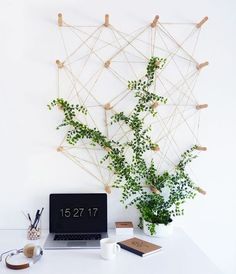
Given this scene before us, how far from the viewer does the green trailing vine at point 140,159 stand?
5.19 feet

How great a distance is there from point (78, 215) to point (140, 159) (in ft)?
1.42

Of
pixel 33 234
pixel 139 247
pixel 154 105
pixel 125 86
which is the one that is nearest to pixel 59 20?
pixel 125 86

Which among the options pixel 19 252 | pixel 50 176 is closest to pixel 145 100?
pixel 50 176

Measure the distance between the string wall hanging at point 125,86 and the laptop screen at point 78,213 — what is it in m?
0.11

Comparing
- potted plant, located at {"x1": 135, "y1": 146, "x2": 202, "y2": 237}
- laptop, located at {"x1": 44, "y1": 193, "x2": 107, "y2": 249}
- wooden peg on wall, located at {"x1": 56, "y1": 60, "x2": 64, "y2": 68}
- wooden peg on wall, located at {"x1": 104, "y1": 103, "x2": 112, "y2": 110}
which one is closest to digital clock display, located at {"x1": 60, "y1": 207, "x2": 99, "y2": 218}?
laptop, located at {"x1": 44, "y1": 193, "x2": 107, "y2": 249}

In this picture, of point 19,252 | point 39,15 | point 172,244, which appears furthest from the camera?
point 39,15

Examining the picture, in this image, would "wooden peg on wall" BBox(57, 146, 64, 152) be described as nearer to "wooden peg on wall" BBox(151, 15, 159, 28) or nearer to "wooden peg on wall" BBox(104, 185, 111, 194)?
"wooden peg on wall" BBox(104, 185, 111, 194)

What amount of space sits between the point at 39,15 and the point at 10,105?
1.64 feet

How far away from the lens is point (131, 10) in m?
1.65

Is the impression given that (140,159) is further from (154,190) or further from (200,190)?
(200,190)

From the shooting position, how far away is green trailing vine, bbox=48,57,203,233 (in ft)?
5.19

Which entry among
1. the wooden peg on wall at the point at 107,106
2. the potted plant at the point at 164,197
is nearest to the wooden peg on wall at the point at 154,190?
the potted plant at the point at 164,197

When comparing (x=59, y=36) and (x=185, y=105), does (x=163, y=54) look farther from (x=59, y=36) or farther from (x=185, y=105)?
(x=59, y=36)

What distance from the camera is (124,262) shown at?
4.03 ft
